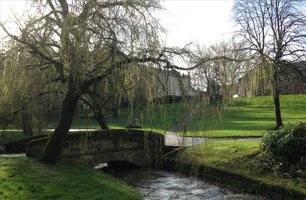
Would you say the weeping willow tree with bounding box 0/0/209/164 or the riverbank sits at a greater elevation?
the weeping willow tree with bounding box 0/0/209/164

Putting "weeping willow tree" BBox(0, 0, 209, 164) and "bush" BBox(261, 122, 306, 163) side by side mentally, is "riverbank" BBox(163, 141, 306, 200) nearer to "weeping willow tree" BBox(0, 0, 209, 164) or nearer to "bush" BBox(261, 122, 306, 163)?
"bush" BBox(261, 122, 306, 163)

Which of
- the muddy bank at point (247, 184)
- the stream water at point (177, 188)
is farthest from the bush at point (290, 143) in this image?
the stream water at point (177, 188)

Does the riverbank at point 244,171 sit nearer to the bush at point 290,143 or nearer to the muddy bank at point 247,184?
the muddy bank at point 247,184

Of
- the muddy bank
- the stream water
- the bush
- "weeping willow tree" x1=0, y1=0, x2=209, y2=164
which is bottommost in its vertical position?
the stream water

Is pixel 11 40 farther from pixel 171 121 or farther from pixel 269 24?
pixel 269 24

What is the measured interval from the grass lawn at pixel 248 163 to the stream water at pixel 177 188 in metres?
0.76

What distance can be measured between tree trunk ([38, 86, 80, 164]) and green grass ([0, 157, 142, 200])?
0.33 metres

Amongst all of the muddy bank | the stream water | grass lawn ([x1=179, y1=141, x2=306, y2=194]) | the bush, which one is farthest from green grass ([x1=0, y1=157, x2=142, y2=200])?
the bush

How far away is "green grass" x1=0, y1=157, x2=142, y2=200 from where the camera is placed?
20.0 ft

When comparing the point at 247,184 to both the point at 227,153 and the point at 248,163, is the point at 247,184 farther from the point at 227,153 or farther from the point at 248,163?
the point at 227,153

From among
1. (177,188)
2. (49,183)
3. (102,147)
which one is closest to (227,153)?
(177,188)

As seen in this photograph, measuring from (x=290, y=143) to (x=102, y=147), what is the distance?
7560mm

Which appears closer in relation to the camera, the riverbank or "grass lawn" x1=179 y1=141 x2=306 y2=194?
the riverbank

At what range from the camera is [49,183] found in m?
6.83
